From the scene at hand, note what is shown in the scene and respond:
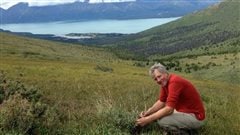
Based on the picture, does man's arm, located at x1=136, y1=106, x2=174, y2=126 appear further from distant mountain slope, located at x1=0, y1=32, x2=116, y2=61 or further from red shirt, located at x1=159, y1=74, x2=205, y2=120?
distant mountain slope, located at x1=0, y1=32, x2=116, y2=61

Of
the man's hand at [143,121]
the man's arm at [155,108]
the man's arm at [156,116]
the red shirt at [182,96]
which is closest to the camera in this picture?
the red shirt at [182,96]

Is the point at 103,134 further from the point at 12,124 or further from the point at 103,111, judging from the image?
the point at 12,124

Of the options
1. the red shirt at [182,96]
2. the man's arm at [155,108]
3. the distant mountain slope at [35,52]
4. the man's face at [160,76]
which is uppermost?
the man's face at [160,76]

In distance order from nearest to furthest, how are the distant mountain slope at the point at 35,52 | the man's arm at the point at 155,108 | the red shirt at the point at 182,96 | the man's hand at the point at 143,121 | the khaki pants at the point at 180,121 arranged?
the red shirt at the point at 182,96 → the khaki pants at the point at 180,121 → the man's hand at the point at 143,121 → the man's arm at the point at 155,108 → the distant mountain slope at the point at 35,52

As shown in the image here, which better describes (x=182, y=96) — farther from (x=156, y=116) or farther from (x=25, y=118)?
(x=25, y=118)

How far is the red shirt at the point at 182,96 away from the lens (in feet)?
35.1

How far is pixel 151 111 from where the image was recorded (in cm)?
1177

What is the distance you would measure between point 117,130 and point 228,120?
345 cm

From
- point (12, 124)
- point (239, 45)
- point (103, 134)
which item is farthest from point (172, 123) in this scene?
point (239, 45)

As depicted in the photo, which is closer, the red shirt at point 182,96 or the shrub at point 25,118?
the red shirt at point 182,96

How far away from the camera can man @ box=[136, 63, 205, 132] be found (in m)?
10.8

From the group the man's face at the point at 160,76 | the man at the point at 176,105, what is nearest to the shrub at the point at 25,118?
the man at the point at 176,105

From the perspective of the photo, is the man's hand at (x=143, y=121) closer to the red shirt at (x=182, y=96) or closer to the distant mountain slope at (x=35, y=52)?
the red shirt at (x=182, y=96)

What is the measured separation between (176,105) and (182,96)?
0.40m
